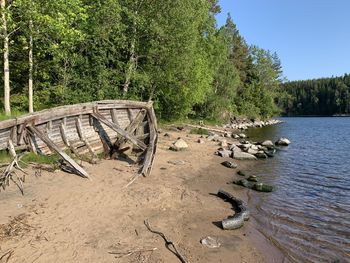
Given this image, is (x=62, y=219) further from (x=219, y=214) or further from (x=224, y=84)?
(x=224, y=84)

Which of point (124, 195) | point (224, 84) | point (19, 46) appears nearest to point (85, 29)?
point (19, 46)

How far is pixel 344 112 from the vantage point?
5723 inches

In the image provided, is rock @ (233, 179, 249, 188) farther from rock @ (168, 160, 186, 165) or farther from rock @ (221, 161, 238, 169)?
rock @ (168, 160, 186, 165)

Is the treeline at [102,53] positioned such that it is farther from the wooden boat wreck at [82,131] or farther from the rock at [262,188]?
the rock at [262,188]

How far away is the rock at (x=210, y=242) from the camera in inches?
307

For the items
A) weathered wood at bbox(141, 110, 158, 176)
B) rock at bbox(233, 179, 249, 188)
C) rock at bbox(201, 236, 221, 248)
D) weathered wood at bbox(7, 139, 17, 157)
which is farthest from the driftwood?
rock at bbox(233, 179, 249, 188)

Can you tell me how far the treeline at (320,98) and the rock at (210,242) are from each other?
474ft

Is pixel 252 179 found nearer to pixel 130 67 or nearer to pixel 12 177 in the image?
pixel 12 177

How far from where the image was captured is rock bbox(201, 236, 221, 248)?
7787 millimetres

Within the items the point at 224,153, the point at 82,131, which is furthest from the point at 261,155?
the point at 82,131

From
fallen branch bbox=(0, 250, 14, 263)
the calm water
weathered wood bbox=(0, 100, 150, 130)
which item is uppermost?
weathered wood bbox=(0, 100, 150, 130)

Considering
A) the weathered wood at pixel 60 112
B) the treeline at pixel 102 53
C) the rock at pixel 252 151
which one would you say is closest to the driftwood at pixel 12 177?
the weathered wood at pixel 60 112

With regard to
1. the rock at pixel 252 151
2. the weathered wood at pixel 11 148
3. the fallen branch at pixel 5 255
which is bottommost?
the rock at pixel 252 151

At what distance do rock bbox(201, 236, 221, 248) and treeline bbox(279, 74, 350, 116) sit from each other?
144 meters
